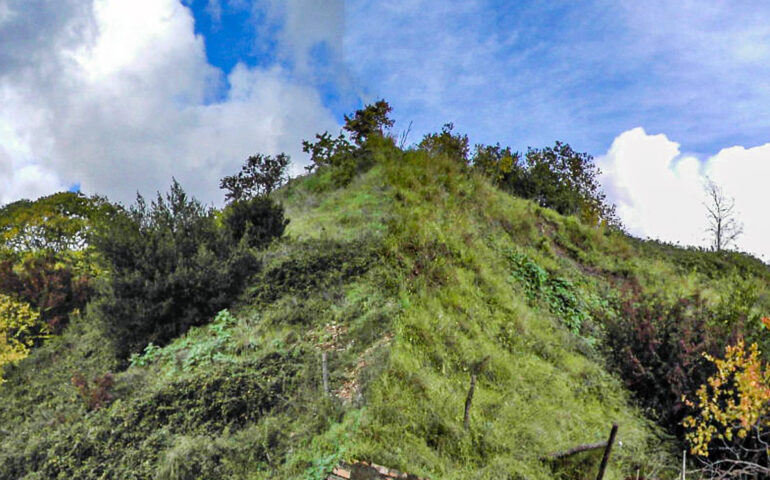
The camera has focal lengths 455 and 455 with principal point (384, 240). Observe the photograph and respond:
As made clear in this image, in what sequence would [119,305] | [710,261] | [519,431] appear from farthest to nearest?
[710,261]
[119,305]
[519,431]

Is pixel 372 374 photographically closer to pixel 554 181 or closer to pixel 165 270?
pixel 165 270

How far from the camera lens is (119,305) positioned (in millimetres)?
9055

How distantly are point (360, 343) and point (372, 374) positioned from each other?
0.91 metres

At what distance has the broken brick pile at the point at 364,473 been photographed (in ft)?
14.0

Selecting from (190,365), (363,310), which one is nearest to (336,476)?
(363,310)

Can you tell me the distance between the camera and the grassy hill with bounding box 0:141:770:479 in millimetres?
4984

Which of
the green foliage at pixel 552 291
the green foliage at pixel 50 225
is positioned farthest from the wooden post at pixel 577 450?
the green foliage at pixel 50 225

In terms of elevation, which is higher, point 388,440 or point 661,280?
point 661,280

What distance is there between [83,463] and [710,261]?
21111mm

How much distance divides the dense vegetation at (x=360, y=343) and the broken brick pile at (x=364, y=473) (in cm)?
8

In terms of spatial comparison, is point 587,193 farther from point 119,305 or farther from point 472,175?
point 119,305

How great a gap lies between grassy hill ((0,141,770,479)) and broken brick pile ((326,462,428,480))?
0.31 ft

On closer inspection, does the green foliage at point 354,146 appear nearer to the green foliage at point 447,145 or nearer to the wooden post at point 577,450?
the green foliage at point 447,145

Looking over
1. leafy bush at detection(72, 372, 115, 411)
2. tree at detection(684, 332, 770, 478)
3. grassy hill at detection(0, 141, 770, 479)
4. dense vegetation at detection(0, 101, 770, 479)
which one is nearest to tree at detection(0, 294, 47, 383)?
dense vegetation at detection(0, 101, 770, 479)
